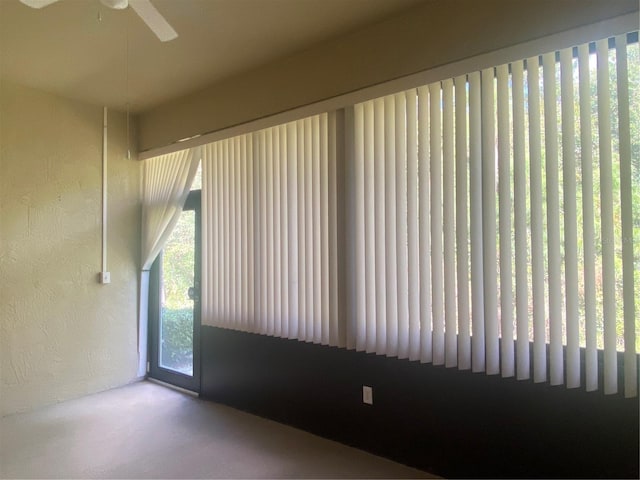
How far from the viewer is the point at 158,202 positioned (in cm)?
386

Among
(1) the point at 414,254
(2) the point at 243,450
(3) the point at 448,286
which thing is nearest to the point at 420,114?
(1) the point at 414,254

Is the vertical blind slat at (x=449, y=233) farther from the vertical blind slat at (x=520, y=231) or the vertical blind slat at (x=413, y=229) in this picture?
the vertical blind slat at (x=520, y=231)

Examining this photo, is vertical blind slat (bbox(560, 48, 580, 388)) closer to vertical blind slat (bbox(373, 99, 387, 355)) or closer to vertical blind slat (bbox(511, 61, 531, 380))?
vertical blind slat (bbox(511, 61, 531, 380))

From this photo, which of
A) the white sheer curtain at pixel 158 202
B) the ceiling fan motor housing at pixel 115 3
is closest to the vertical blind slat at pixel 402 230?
the ceiling fan motor housing at pixel 115 3

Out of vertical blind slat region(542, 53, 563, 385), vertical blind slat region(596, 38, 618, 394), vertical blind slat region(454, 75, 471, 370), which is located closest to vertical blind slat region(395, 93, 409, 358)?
vertical blind slat region(454, 75, 471, 370)

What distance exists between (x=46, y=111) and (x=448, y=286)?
11.9 feet

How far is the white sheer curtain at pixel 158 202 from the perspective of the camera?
3.67 metres

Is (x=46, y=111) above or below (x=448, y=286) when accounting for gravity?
above

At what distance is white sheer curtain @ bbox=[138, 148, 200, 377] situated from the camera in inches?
144

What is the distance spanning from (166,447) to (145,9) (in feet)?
8.53

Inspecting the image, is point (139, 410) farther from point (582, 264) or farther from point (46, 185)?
point (582, 264)

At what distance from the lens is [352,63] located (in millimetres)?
2574

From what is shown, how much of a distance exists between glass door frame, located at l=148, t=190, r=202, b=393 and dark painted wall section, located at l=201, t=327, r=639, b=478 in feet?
1.68

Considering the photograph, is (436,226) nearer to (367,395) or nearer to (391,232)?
(391,232)
